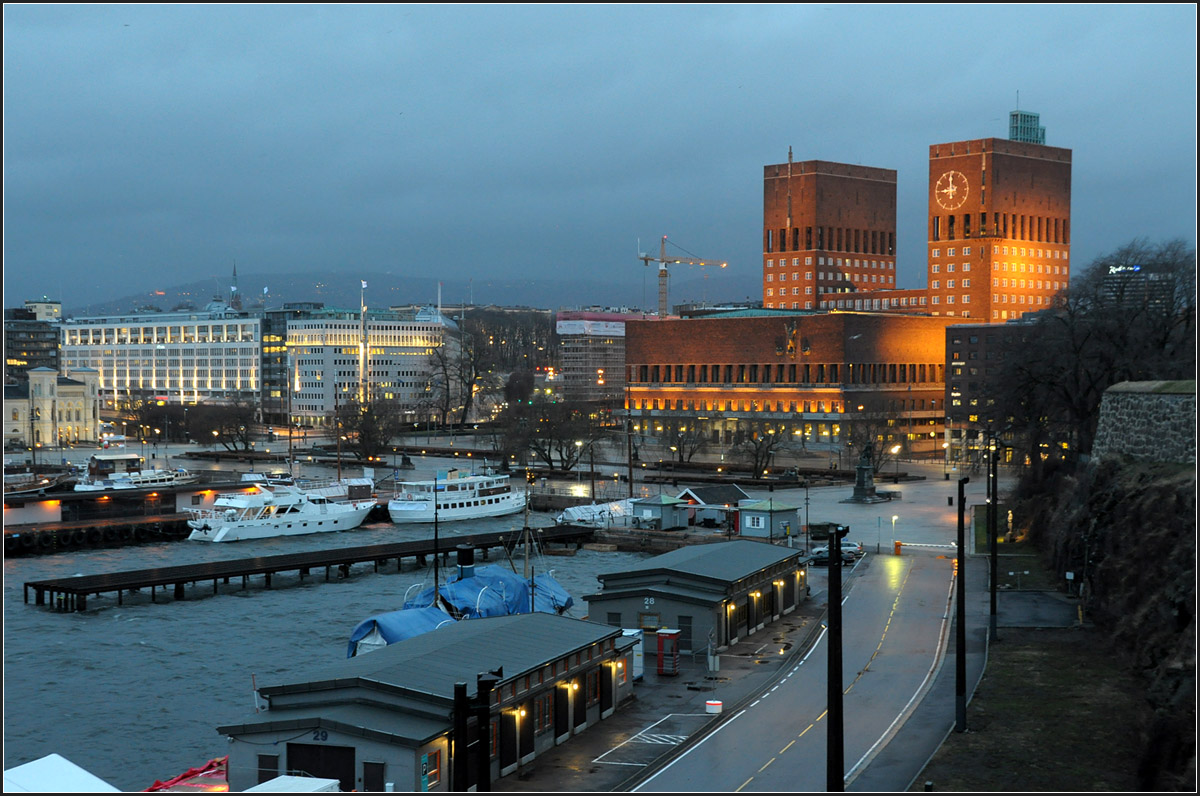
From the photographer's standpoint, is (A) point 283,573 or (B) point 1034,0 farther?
(A) point 283,573

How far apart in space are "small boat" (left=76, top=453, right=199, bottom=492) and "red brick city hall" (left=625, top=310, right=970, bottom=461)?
161ft

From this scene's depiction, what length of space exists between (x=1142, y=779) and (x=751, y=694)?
38.0 feet

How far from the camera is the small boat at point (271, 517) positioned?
7688cm

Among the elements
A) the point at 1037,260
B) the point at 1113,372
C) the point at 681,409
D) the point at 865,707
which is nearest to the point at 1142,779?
the point at 865,707

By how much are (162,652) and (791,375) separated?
107 meters

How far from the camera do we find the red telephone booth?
35.8m

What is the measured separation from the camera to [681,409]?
15362cm

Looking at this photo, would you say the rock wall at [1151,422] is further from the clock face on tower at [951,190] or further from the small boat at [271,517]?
the clock face on tower at [951,190]

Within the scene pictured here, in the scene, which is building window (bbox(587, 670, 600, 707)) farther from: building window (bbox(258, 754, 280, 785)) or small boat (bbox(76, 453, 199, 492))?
small boat (bbox(76, 453, 199, 492))

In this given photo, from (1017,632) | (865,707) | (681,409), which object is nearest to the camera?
(865,707)

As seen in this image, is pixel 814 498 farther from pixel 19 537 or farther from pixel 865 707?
pixel 865 707

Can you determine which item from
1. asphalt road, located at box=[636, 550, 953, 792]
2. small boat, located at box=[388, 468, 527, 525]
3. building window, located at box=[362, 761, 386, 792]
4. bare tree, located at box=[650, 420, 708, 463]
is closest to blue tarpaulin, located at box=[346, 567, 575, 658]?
building window, located at box=[362, 761, 386, 792]

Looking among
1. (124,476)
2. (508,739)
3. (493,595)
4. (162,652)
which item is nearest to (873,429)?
(124,476)

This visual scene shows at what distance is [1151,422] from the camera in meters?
40.1
